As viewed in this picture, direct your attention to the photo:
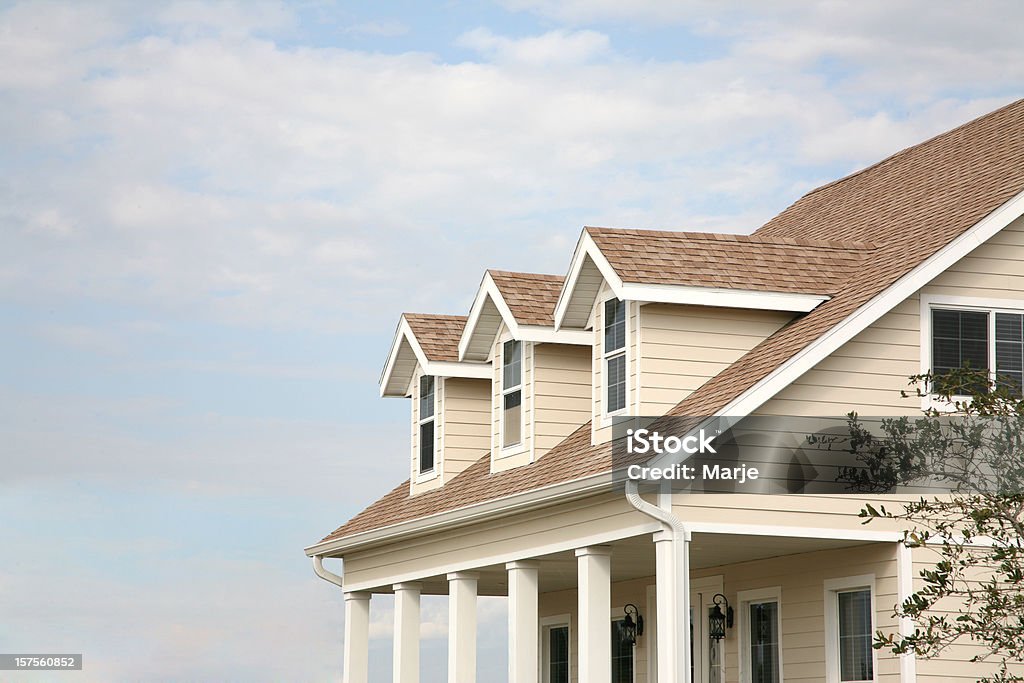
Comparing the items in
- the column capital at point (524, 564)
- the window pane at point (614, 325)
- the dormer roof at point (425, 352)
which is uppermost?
the dormer roof at point (425, 352)

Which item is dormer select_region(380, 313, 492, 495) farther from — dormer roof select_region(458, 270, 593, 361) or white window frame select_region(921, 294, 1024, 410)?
white window frame select_region(921, 294, 1024, 410)

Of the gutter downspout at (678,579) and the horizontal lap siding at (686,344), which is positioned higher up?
the horizontal lap siding at (686,344)

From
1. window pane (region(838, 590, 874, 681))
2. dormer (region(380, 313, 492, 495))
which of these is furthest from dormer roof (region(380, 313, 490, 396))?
window pane (region(838, 590, 874, 681))

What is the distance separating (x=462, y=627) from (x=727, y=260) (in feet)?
19.6

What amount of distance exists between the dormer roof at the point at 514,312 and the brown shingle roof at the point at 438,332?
529 mm

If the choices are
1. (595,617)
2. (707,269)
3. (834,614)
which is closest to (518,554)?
(595,617)

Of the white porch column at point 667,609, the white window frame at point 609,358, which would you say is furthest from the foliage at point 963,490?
the white window frame at point 609,358

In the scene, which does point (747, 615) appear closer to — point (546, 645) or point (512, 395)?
point (512, 395)

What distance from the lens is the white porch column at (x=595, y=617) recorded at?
1628 centimetres

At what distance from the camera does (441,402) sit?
2183cm

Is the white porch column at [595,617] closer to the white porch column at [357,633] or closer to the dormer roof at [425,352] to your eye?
the dormer roof at [425,352]

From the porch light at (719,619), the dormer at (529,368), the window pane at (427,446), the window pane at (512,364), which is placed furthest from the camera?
the window pane at (427,446)

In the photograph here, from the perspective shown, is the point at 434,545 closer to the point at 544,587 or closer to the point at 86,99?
the point at 544,587

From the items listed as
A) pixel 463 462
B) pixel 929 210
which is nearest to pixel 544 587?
pixel 463 462
